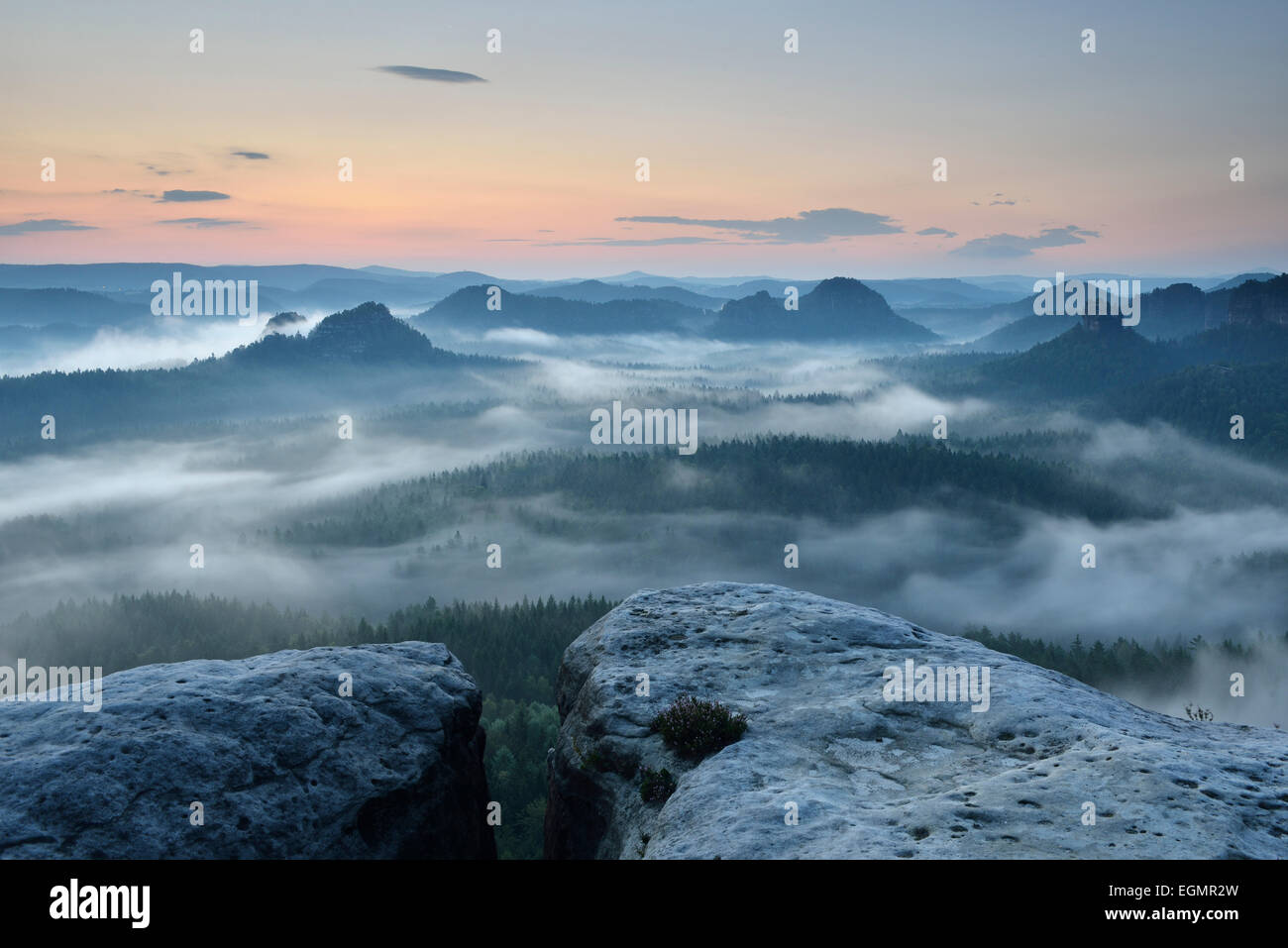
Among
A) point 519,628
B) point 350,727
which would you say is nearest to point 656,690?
point 350,727

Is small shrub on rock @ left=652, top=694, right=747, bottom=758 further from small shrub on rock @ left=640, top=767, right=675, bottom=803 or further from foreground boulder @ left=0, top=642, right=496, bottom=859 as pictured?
foreground boulder @ left=0, top=642, right=496, bottom=859

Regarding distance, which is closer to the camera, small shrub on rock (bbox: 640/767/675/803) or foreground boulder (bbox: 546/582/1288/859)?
foreground boulder (bbox: 546/582/1288/859)

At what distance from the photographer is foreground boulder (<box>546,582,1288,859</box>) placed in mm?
13406

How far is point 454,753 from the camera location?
2369 cm

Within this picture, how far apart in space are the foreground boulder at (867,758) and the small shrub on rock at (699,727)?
32cm

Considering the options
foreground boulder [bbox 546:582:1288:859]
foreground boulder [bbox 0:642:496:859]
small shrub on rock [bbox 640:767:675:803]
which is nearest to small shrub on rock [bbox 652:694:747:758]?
foreground boulder [bbox 546:582:1288:859]

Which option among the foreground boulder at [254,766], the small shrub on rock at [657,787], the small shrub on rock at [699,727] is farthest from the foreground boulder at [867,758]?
the foreground boulder at [254,766]

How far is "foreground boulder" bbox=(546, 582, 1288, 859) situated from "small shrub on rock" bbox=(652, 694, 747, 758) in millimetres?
Answer: 318

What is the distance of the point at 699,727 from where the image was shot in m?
19.2

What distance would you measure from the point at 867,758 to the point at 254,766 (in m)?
14.5

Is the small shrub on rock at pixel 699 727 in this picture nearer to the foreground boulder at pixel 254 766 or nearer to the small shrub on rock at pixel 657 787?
the small shrub on rock at pixel 657 787

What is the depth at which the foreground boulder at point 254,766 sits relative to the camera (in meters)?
16.4
